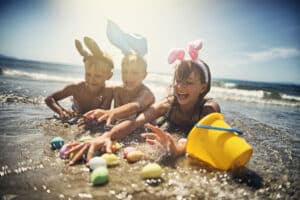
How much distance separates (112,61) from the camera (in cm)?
468

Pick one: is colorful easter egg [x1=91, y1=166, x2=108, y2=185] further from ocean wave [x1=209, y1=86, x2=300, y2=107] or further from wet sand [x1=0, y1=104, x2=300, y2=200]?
ocean wave [x1=209, y1=86, x2=300, y2=107]

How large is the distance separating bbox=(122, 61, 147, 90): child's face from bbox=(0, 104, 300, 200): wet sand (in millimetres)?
1227

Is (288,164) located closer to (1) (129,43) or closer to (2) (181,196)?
(2) (181,196)

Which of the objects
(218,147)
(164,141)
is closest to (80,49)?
(164,141)

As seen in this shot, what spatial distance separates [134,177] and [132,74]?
2.28m

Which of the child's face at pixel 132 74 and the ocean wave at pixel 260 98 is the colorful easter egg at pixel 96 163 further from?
the ocean wave at pixel 260 98

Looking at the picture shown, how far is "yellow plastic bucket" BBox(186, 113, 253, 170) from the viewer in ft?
7.71

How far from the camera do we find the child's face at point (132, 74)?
4.25 meters

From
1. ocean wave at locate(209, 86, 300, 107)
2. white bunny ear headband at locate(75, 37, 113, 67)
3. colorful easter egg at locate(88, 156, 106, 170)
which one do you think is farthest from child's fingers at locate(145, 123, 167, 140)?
ocean wave at locate(209, 86, 300, 107)

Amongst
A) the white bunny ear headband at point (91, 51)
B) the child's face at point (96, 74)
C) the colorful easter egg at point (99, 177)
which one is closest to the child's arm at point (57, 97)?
the child's face at point (96, 74)

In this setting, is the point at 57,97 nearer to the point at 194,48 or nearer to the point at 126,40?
the point at 126,40

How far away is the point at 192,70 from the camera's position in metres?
3.52

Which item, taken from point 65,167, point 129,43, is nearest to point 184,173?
point 65,167

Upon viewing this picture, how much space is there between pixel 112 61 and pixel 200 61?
68.9 inches
